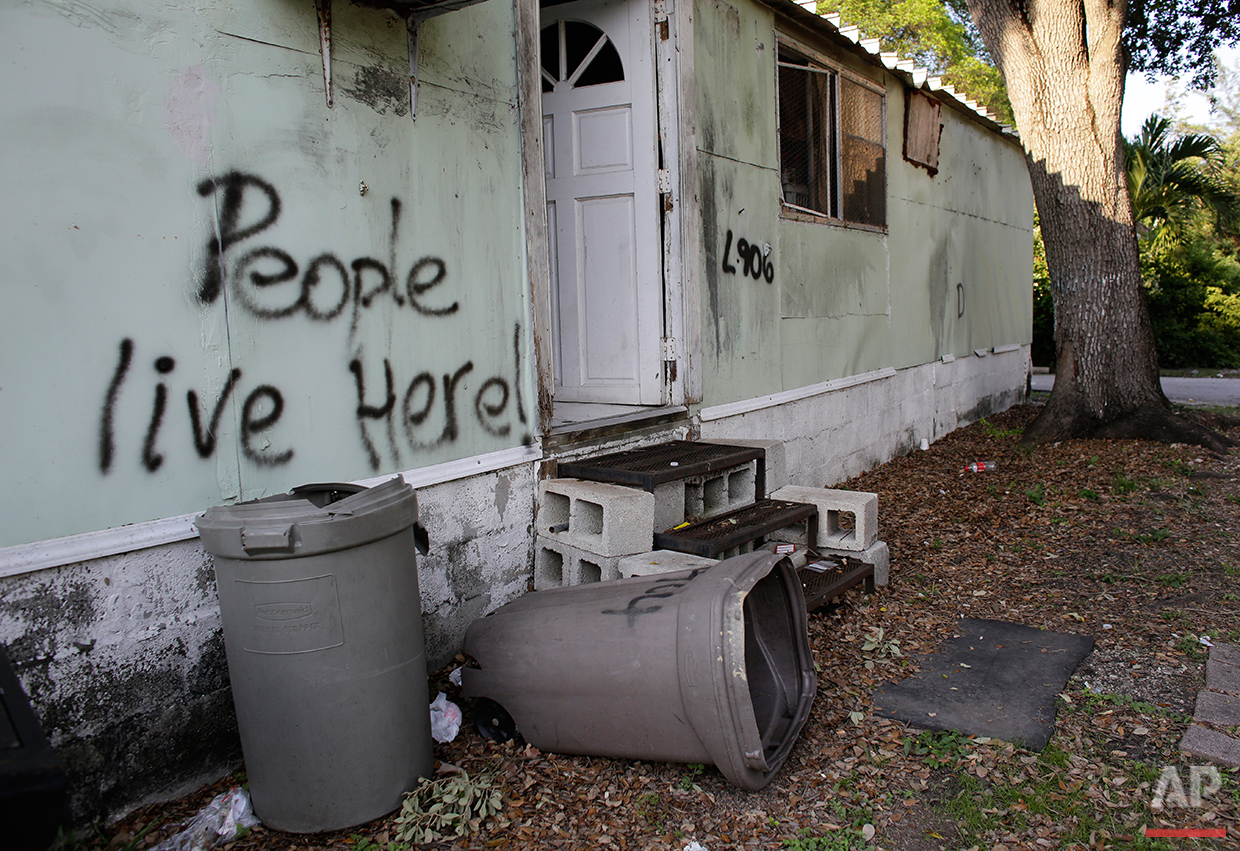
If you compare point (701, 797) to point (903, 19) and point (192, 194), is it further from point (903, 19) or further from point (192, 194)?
point (903, 19)

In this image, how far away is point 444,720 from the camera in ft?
11.0

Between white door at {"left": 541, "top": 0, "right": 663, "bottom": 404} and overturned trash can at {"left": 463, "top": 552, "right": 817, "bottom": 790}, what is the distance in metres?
2.45

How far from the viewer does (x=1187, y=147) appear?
1714 cm

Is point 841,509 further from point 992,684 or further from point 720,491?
point 992,684

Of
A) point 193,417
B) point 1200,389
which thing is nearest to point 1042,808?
point 193,417

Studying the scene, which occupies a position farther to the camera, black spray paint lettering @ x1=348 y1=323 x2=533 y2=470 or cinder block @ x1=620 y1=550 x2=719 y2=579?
cinder block @ x1=620 y1=550 x2=719 y2=579

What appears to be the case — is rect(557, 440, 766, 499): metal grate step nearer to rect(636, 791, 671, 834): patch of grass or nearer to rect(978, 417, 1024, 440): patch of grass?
rect(636, 791, 671, 834): patch of grass

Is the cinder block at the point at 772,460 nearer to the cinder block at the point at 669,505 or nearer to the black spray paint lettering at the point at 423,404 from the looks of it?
the cinder block at the point at 669,505

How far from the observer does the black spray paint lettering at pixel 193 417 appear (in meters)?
2.75

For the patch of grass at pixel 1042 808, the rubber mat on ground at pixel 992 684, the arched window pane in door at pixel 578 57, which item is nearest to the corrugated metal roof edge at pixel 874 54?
the arched window pane in door at pixel 578 57

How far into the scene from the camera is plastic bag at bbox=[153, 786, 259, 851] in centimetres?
272

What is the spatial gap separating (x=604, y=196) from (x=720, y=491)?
2.09m

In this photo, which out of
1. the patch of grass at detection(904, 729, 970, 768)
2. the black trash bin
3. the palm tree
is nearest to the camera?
the black trash bin

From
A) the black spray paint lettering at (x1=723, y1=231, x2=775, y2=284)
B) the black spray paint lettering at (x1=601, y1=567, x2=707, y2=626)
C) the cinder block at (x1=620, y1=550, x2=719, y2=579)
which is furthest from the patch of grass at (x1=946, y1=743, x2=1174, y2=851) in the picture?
the black spray paint lettering at (x1=723, y1=231, x2=775, y2=284)
